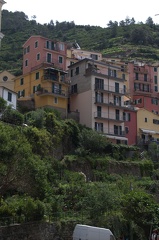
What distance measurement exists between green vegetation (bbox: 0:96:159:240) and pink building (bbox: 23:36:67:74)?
13897 mm

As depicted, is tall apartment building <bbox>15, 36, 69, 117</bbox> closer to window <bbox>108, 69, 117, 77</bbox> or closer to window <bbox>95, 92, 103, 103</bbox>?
window <bbox>95, 92, 103, 103</bbox>

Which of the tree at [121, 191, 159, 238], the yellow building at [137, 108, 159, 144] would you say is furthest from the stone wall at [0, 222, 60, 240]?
the yellow building at [137, 108, 159, 144]

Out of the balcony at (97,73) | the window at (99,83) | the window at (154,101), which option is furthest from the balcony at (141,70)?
the window at (99,83)

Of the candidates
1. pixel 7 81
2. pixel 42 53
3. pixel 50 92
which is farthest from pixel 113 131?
pixel 7 81

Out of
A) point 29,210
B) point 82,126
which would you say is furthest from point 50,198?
point 82,126

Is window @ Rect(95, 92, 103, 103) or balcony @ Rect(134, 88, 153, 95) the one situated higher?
balcony @ Rect(134, 88, 153, 95)

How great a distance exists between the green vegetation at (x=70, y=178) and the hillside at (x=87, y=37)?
2520 inches

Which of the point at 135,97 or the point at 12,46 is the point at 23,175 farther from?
the point at 12,46

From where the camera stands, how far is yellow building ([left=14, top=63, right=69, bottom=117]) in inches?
2370

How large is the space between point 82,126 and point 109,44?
95.1 metres

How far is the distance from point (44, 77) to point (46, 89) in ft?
6.54

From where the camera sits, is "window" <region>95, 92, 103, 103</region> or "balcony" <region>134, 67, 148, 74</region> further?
"balcony" <region>134, 67, 148, 74</region>

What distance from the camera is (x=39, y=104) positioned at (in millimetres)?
60531

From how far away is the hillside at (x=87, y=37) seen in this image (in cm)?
13050
